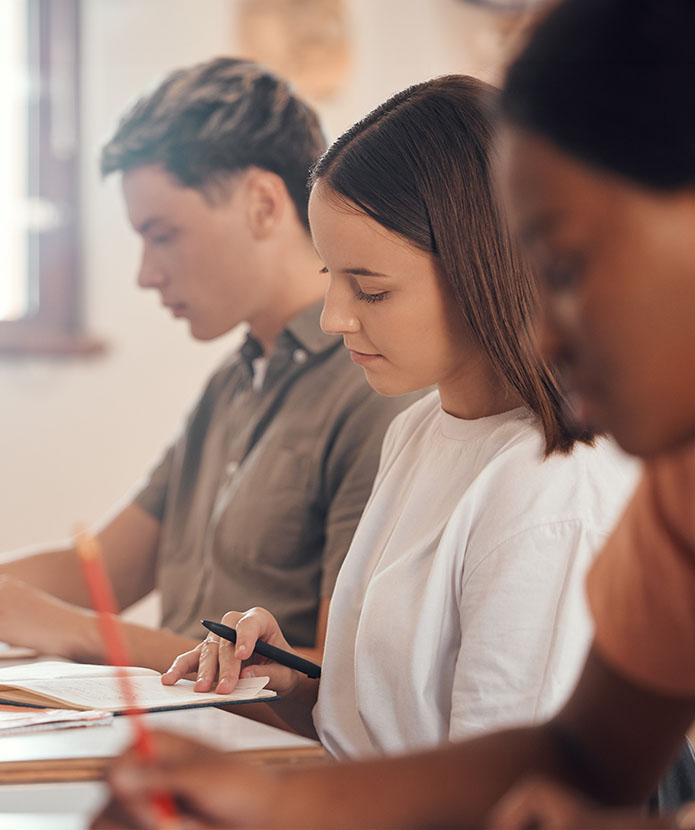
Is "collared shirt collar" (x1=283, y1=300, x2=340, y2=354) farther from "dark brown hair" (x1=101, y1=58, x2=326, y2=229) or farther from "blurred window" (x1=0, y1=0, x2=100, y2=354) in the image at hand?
"blurred window" (x1=0, y1=0, x2=100, y2=354)

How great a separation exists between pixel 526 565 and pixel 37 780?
1.37 ft

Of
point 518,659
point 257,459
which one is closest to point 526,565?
point 518,659

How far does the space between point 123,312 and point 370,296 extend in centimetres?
177

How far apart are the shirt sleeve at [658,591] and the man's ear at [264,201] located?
1.18 metres

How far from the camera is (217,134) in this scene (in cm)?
175

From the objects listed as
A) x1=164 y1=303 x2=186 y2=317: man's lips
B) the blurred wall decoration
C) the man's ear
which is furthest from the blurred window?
the man's ear

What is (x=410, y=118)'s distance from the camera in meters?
1.06

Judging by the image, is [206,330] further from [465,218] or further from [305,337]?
[465,218]

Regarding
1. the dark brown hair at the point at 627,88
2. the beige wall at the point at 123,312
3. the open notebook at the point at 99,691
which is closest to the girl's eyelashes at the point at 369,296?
the open notebook at the point at 99,691

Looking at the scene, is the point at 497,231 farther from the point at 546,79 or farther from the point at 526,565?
the point at 546,79

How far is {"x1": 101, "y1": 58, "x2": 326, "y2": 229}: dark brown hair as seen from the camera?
1.74 m

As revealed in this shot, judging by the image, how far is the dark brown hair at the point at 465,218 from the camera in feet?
3.36

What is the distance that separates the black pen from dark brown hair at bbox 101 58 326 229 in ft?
2.81

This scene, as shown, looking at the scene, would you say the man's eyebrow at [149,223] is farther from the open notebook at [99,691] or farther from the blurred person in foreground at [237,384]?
the open notebook at [99,691]
